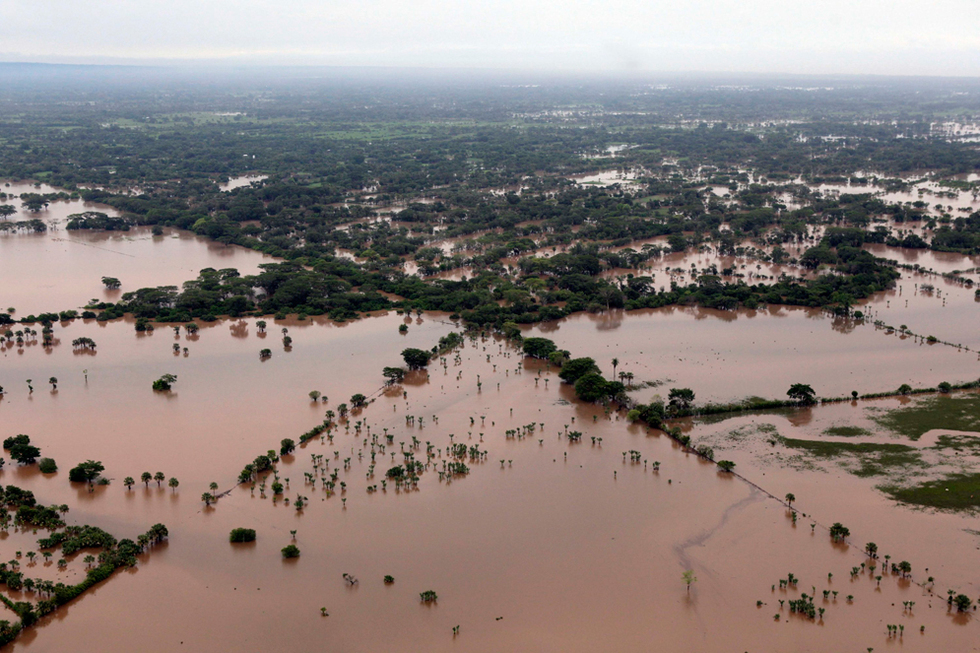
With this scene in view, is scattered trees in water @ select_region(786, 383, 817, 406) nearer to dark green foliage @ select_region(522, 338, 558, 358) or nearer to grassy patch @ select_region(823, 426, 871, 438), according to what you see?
grassy patch @ select_region(823, 426, 871, 438)

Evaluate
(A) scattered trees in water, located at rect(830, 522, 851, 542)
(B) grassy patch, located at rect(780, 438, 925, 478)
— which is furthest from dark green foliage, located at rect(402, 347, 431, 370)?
(A) scattered trees in water, located at rect(830, 522, 851, 542)

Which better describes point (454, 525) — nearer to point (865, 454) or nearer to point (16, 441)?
point (865, 454)

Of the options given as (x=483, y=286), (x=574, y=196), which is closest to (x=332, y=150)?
(x=574, y=196)

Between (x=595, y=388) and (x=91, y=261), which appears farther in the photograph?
(x=91, y=261)

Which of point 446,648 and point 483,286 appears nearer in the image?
point 446,648

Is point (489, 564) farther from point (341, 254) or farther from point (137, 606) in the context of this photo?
point (341, 254)

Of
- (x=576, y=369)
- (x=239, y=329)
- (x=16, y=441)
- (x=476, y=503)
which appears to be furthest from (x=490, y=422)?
(x=239, y=329)
